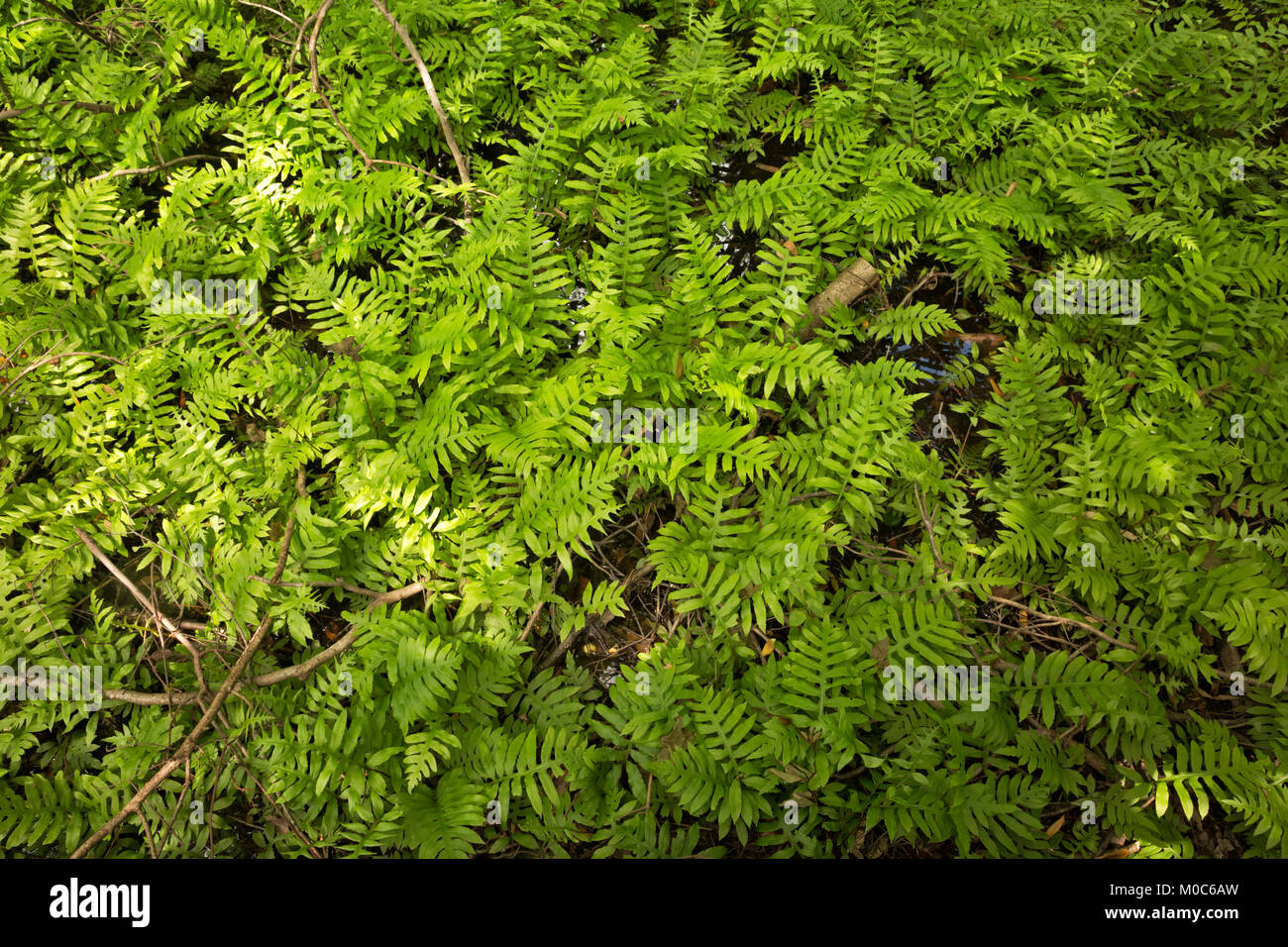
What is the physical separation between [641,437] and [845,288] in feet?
4.63

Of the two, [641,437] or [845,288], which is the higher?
[845,288]

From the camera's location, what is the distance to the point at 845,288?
3.77m

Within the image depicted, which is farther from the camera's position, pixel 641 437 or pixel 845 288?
pixel 845 288

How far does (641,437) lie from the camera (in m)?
3.16

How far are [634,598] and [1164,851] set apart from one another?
6.99 feet

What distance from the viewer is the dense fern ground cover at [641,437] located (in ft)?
9.15

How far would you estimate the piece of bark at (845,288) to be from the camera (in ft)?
12.2

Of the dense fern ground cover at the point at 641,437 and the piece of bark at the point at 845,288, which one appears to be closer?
the dense fern ground cover at the point at 641,437

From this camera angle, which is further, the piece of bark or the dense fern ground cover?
the piece of bark

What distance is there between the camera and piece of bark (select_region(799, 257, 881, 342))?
371cm

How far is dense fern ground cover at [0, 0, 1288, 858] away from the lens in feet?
9.15

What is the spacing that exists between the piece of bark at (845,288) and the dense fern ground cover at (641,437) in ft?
0.22

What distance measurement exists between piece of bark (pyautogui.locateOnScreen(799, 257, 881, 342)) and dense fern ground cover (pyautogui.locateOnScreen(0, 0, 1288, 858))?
68 mm
